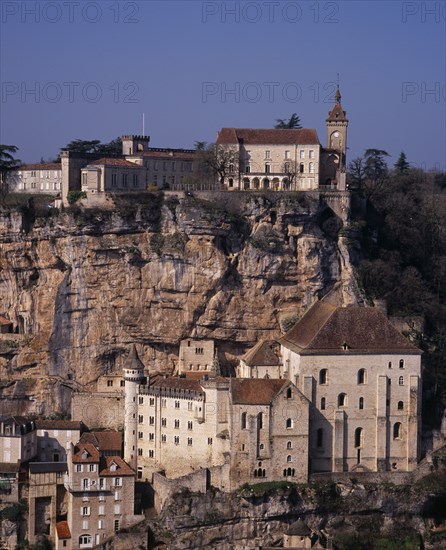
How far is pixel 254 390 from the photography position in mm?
70375

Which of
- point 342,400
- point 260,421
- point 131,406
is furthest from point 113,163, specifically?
point 342,400

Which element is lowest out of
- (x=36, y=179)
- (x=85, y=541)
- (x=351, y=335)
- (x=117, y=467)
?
(x=85, y=541)

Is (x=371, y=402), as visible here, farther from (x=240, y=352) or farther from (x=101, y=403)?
(x=101, y=403)

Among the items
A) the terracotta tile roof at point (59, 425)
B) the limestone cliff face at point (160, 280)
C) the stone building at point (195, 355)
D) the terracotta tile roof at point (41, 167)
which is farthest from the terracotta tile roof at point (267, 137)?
the terracotta tile roof at point (59, 425)

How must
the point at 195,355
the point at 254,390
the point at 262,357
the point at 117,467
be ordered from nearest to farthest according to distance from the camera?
the point at 254,390, the point at 117,467, the point at 262,357, the point at 195,355

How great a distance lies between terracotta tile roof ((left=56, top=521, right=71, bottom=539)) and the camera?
230 feet

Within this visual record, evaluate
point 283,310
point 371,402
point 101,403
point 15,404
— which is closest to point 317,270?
point 283,310

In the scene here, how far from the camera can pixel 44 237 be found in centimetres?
8175

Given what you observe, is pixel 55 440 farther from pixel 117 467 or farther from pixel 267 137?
pixel 267 137

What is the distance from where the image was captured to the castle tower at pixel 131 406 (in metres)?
74.0

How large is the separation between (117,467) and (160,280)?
13.6 metres

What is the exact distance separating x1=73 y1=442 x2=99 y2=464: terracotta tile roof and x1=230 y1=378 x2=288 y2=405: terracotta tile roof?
8642 millimetres

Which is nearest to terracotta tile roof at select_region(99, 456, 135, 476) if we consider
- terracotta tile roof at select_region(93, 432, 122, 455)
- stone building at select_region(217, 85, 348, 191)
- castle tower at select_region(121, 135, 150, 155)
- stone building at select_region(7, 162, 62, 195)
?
terracotta tile roof at select_region(93, 432, 122, 455)

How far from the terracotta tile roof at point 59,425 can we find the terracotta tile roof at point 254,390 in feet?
36.8
